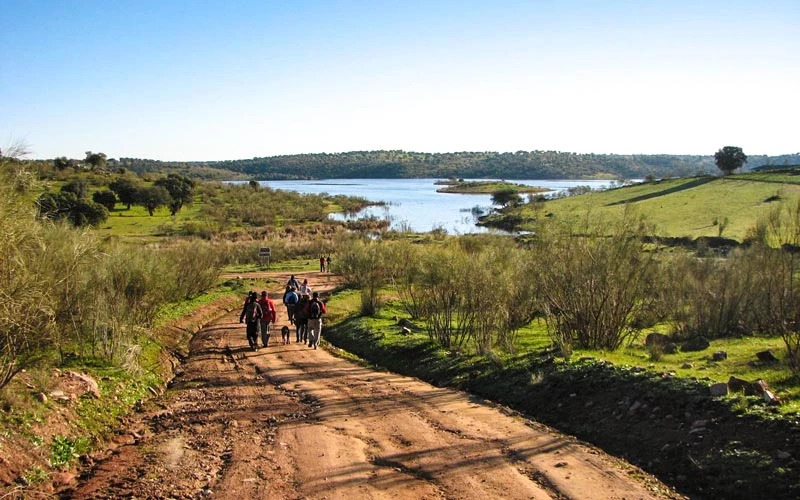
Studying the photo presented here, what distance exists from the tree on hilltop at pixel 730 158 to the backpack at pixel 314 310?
90.0 m

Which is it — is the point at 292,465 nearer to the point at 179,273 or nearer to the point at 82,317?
the point at 82,317

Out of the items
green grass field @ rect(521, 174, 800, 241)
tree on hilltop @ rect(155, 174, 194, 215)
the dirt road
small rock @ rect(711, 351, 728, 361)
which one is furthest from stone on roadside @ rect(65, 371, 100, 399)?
tree on hilltop @ rect(155, 174, 194, 215)

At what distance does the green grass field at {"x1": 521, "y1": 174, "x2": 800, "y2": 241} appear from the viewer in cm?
5494

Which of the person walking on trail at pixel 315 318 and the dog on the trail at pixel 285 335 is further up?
the person walking on trail at pixel 315 318

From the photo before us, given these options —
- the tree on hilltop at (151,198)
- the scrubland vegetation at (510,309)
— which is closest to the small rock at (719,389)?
the scrubland vegetation at (510,309)

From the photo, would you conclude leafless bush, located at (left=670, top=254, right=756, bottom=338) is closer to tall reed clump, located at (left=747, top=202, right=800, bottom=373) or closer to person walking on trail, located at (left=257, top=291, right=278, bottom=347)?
tall reed clump, located at (left=747, top=202, right=800, bottom=373)

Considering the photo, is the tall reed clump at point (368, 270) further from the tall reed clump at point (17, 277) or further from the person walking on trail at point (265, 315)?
the tall reed clump at point (17, 277)

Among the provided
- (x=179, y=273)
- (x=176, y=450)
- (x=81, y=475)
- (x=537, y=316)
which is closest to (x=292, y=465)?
(x=176, y=450)

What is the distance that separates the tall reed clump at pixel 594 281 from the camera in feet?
53.5

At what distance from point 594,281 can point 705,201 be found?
6145cm

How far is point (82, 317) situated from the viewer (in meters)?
14.8

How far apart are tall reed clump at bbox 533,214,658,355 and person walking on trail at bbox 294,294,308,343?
784 cm

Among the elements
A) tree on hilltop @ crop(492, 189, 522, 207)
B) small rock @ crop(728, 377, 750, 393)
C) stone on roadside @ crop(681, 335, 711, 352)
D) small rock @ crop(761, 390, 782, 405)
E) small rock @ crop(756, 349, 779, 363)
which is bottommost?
stone on roadside @ crop(681, 335, 711, 352)

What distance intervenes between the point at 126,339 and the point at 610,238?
12825mm
